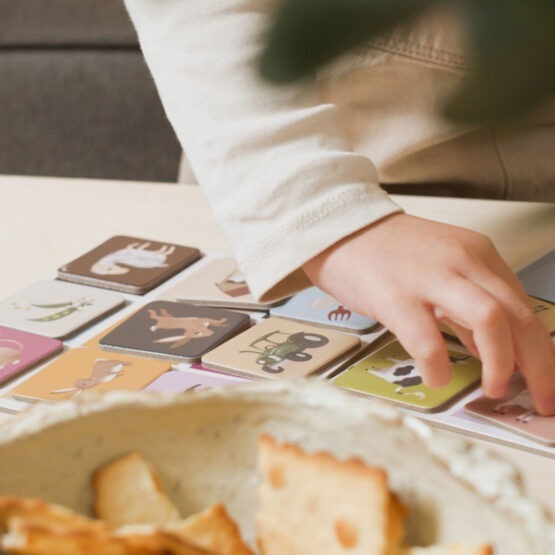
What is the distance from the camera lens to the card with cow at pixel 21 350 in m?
0.58

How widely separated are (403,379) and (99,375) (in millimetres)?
170

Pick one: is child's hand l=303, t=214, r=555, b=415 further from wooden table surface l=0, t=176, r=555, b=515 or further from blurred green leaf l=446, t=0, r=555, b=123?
blurred green leaf l=446, t=0, r=555, b=123

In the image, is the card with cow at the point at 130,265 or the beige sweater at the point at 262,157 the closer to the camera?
the beige sweater at the point at 262,157

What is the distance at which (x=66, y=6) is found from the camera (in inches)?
71.8

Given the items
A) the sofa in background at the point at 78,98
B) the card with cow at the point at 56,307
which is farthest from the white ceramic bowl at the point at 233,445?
the sofa in background at the point at 78,98

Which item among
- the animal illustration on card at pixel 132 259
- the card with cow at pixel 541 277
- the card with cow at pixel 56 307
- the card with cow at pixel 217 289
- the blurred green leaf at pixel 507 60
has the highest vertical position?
the blurred green leaf at pixel 507 60

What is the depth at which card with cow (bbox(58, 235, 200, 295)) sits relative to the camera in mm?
696

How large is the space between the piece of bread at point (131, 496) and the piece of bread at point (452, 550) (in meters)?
0.07

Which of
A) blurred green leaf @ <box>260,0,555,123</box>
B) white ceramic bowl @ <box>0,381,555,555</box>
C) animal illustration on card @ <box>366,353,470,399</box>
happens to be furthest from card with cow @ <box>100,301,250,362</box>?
blurred green leaf @ <box>260,0,555,123</box>

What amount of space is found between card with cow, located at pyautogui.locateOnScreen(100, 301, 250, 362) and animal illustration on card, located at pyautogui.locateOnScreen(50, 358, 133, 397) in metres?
0.02

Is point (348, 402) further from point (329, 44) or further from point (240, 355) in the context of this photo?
point (240, 355)

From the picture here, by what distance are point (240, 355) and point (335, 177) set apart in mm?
121

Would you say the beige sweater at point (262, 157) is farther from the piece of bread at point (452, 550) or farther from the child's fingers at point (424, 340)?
the piece of bread at point (452, 550)

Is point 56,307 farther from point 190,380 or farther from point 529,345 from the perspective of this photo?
point 529,345
